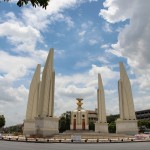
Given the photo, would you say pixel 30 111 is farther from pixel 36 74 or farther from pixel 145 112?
pixel 145 112

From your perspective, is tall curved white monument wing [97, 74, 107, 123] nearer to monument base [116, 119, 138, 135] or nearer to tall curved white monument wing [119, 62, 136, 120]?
tall curved white monument wing [119, 62, 136, 120]

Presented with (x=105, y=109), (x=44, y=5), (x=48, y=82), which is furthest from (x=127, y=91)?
(x=44, y=5)

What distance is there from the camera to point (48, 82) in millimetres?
47250

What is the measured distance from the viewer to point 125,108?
181 feet

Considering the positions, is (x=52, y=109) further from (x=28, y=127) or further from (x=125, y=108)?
(x=125, y=108)

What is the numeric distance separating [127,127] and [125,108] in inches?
178

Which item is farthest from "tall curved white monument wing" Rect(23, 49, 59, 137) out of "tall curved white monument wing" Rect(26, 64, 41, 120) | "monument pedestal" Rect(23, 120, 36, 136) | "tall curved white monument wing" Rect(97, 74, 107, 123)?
"tall curved white monument wing" Rect(97, 74, 107, 123)

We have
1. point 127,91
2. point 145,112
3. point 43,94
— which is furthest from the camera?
point 145,112

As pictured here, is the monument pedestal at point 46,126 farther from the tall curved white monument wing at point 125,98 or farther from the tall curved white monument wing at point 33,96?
the tall curved white monument wing at point 125,98

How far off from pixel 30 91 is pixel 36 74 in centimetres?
442

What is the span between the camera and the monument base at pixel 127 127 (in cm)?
5142

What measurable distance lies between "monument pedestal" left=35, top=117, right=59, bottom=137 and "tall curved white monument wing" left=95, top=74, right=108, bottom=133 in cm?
1683

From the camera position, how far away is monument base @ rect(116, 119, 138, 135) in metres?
51.4

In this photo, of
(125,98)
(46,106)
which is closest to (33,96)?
(46,106)
